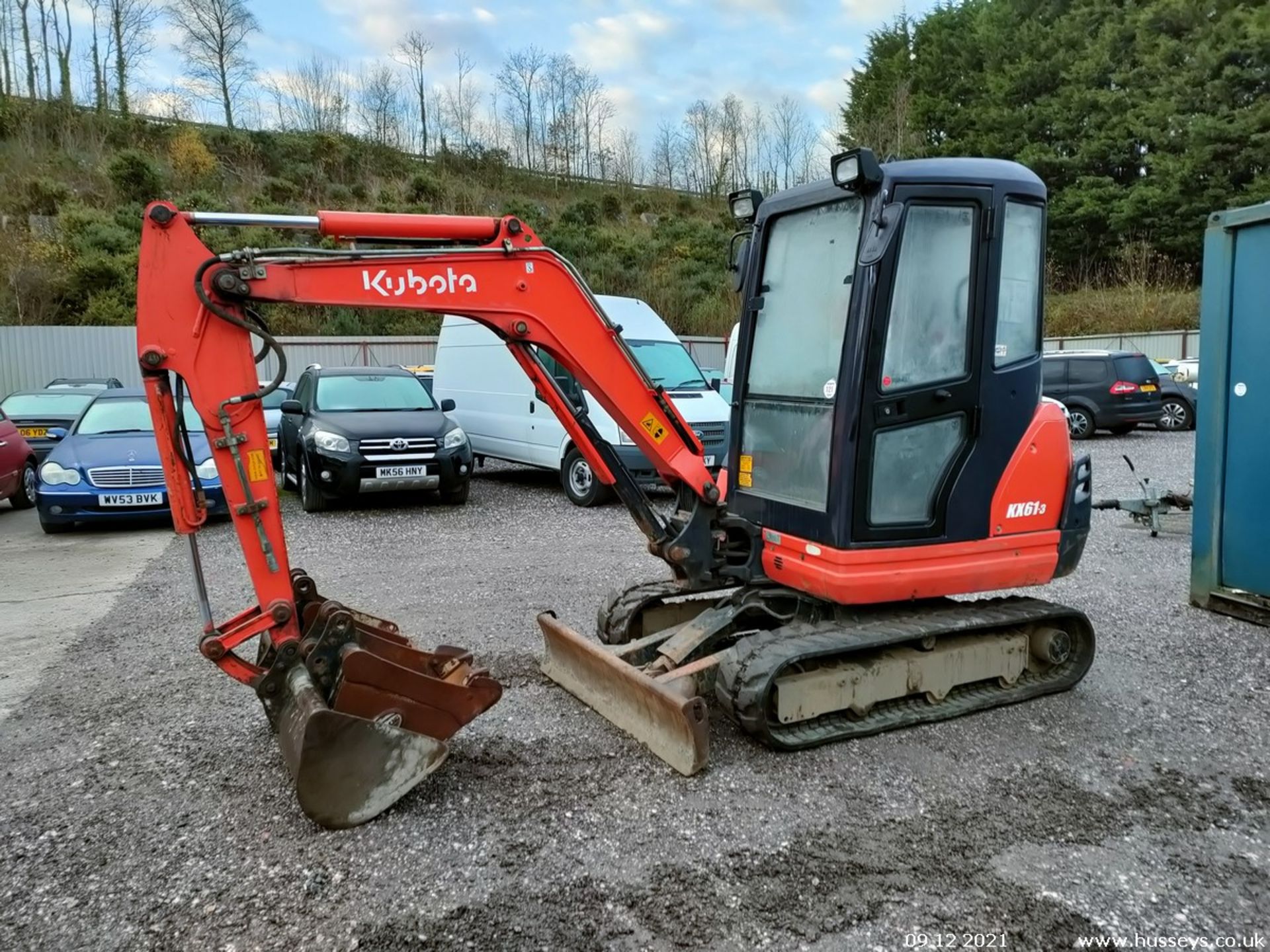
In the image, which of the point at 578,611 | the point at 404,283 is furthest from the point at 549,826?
the point at 578,611

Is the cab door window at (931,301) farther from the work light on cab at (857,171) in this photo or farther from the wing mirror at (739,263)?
the wing mirror at (739,263)

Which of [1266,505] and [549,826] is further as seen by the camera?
[1266,505]

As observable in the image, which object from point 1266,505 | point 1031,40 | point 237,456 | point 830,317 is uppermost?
point 1031,40

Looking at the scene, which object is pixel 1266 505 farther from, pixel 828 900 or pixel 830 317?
pixel 828 900

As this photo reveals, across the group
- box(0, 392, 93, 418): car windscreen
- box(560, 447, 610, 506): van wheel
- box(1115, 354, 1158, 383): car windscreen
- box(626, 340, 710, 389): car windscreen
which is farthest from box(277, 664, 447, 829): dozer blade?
box(1115, 354, 1158, 383): car windscreen

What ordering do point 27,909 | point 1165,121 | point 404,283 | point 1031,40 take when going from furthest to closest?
point 1031,40 → point 1165,121 → point 404,283 → point 27,909

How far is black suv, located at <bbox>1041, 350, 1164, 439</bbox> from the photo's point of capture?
58.0 ft

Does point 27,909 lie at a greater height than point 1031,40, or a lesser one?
lesser

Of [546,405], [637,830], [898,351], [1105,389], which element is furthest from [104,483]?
[1105,389]

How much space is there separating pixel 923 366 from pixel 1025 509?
0.99 metres

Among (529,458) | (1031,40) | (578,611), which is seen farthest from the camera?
(1031,40)

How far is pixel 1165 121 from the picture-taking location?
32.2 metres

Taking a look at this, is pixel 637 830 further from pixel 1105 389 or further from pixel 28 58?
pixel 28 58

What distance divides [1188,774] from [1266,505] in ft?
10.4
